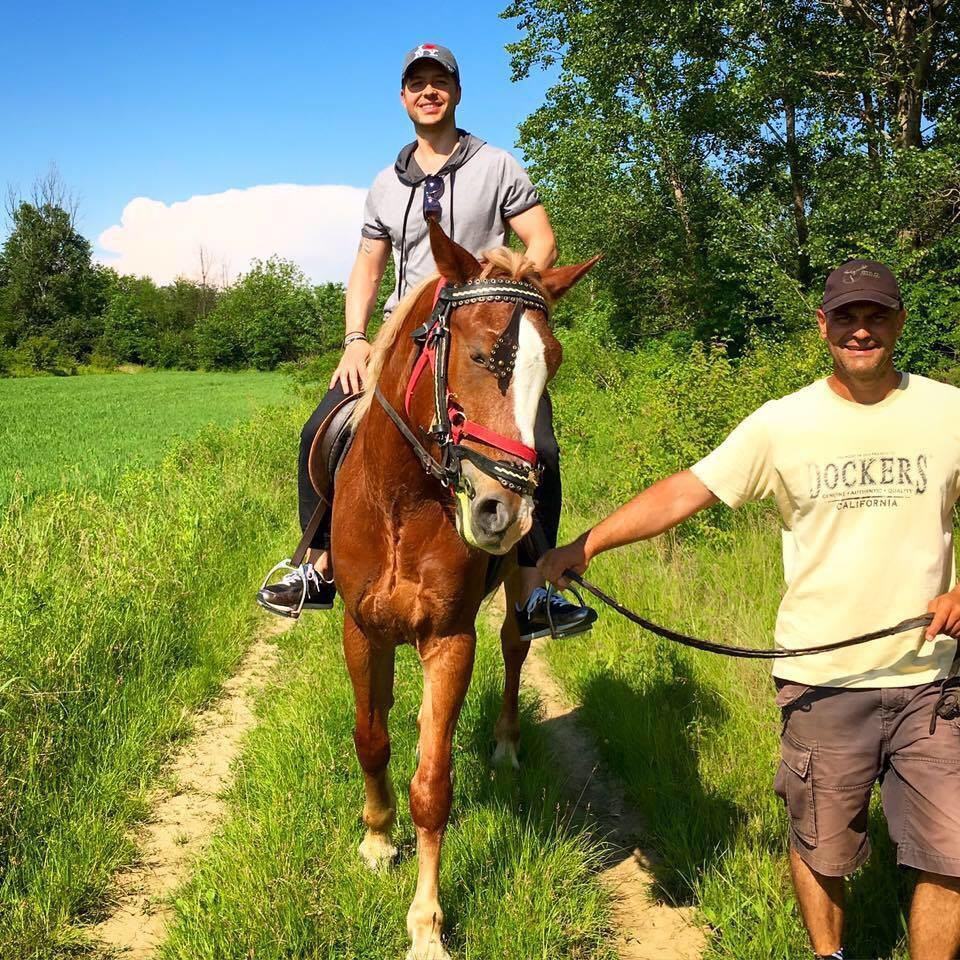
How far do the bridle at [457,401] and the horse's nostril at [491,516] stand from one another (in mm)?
67

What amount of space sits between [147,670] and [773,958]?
413 cm

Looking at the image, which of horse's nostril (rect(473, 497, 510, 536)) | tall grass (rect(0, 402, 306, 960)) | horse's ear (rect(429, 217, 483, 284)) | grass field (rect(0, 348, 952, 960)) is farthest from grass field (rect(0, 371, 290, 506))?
horse's nostril (rect(473, 497, 510, 536))

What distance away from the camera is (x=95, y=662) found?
4863mm

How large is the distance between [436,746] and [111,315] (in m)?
80.5

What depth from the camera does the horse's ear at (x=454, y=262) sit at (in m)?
2.63

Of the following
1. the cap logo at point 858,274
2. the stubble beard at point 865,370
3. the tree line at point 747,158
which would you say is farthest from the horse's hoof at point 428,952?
the tree line at point 747,158

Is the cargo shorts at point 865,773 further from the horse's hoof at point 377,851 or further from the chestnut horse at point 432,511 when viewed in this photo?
the horse's hoof at point 377,851

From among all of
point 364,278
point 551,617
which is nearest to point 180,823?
point 551,617

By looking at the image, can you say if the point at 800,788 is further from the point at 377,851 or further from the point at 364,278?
the point at 364,278

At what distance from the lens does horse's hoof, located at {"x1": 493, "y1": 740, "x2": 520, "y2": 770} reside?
440 cm

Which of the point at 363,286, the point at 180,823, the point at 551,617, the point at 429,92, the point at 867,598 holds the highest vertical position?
the point at 429,92

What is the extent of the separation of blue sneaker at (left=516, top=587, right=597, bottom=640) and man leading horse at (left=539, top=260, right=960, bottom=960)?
1523mm

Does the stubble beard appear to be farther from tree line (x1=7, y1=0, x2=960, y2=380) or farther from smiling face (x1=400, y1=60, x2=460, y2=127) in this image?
tree line (x1=7, y1=0, x2=960, y2=380)

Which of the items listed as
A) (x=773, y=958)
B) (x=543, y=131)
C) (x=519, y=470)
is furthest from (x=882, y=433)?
(x=543, y=131)
